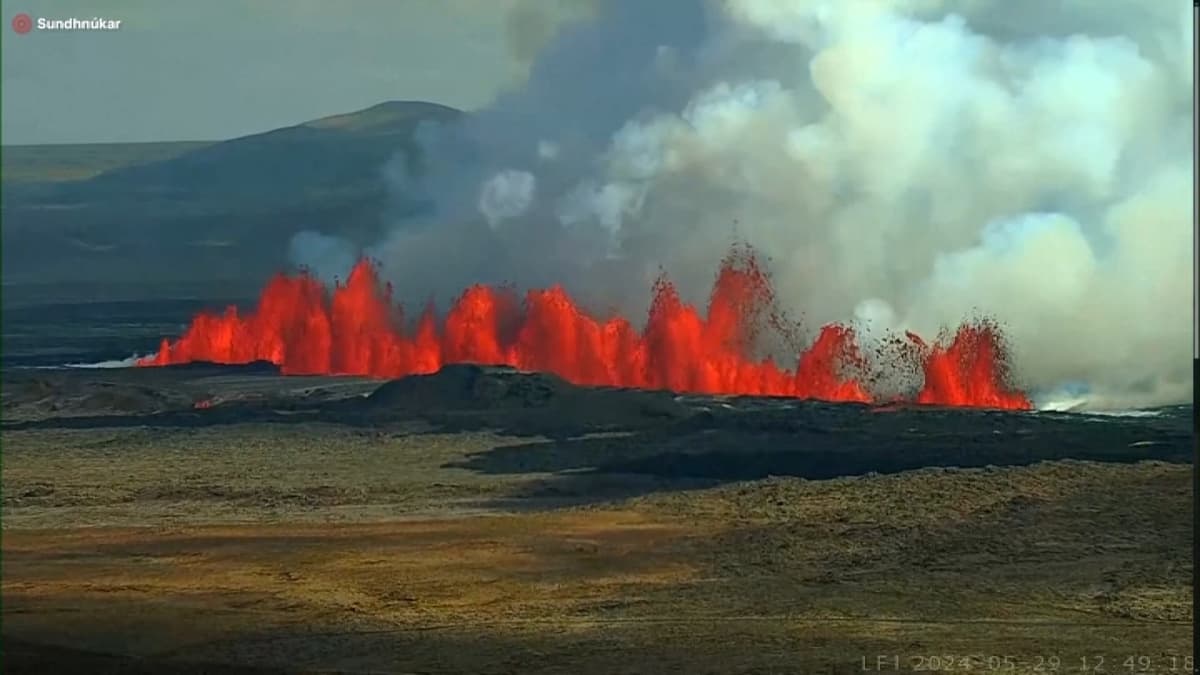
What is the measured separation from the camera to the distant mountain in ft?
320

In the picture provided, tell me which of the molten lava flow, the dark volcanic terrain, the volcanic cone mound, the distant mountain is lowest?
the dark volcanic terrain

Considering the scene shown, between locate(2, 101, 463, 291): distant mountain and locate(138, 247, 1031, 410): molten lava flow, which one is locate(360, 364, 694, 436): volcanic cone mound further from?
locate(2, 101, 463, 291): distant mountain

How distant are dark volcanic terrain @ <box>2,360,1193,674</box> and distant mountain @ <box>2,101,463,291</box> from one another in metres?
35.4

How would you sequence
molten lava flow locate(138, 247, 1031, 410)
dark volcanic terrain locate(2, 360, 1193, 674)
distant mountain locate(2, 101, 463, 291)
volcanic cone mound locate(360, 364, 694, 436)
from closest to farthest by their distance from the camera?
dark volcanic terrain locate(2, 360, 1193, 674)
volcanic cone mound locate(360, 364, 694, 436)
molten lava flow locate(138, 247, 1031, 410)
distant mountain locate(2, 101, 463, 291)

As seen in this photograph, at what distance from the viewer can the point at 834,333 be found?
63.5m

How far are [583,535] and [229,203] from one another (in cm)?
9688

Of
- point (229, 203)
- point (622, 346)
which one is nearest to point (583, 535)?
point (622, 346)

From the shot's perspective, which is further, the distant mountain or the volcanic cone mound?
the distant mountain

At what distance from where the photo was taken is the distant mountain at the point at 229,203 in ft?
320

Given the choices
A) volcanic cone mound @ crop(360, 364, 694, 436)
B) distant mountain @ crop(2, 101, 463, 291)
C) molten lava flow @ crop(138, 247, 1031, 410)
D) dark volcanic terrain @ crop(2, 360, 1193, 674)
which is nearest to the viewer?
dark volcanic terrain @ crop(2, 360, 1193, 674)

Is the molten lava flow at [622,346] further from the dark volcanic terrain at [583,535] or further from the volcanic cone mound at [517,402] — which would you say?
the volcanic cone mound at [517,402]

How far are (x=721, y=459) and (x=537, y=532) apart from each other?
9.99m

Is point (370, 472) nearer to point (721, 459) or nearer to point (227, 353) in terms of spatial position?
point (721, 459)

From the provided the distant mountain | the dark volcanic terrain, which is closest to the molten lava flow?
the dark volcanic terrain
